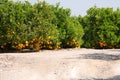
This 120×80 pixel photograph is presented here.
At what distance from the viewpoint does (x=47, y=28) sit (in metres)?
15.9

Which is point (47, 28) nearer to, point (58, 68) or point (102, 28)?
point (102, 28)

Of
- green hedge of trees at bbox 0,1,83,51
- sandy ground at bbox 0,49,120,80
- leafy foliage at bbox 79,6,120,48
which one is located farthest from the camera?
leafy foliage at bbox 79,6,120,48

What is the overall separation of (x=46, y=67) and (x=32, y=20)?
524 cm

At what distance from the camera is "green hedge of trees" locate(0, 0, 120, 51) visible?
15469 mm

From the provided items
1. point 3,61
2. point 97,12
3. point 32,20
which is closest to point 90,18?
point 97,12

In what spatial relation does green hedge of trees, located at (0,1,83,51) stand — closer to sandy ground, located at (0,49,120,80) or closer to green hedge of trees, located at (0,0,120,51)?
green hedge of trees, located at (0,0,120,51)

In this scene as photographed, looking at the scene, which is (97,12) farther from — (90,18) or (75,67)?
(75,67)

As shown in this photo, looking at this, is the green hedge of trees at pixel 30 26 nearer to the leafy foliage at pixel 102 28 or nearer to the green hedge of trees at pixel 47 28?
the green hedge of trees at pixel 47 28

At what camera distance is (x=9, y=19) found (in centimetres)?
1543

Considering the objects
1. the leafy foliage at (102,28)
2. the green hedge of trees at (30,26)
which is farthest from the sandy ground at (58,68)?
the leafy foliage at (102,28)

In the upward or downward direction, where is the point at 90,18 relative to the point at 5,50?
upward

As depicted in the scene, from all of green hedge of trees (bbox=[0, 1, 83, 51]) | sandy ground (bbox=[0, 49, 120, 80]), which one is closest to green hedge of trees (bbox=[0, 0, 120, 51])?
green hedge of trees (bbox=[0, 1, 83, 51])

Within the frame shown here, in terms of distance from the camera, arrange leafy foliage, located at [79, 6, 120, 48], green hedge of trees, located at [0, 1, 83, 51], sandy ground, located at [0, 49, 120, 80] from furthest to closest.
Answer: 1. leafy foliage, located at [79, 6, 120, 48]
2. green hedge of trees, located at [0, 1, 83, 51]
3. sandy ground, located at [0, 49, 120, 80]

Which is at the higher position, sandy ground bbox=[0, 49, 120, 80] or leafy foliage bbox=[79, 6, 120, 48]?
leafy foliage bbox=[79, 6, 120, 48]
